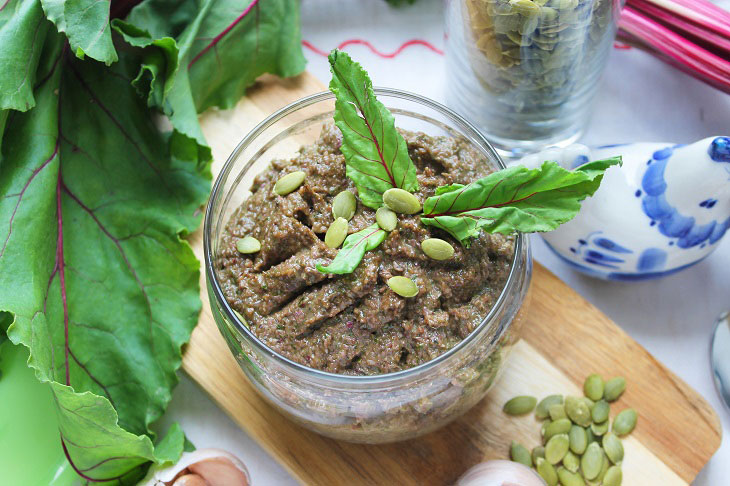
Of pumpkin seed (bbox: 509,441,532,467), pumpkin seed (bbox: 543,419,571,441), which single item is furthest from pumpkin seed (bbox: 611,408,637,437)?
pumpkin seed (bbox: 509,441,532,467)

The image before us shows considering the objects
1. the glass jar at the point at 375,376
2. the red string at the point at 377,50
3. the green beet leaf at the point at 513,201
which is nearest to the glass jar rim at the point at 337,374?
the glass jar at the point at 375,376

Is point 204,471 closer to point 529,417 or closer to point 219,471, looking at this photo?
point 219,471

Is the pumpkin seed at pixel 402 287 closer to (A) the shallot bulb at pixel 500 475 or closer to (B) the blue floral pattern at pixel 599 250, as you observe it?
(A) the shallot bulb at pixel 500 475

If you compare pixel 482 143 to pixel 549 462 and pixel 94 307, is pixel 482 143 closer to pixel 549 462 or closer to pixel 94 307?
pixel 549 462

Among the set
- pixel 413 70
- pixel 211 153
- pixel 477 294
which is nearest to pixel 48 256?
pixel 211 153

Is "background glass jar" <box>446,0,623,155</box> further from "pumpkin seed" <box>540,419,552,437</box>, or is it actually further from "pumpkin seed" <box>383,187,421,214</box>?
"pumpkin seed" <box>540,419,552,437</box>

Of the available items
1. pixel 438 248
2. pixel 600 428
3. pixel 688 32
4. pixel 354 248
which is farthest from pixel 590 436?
pixel 688 32
